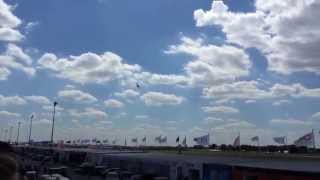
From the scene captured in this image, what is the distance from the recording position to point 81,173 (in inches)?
3024

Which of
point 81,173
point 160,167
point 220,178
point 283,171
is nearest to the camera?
point 283,171

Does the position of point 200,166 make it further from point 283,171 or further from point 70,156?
point 70,156

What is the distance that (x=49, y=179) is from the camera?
53125mm

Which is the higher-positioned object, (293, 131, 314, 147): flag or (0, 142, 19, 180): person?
(293, 131, 314, 147): flag

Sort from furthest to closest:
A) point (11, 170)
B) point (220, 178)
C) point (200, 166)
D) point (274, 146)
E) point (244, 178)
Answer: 1. point (274, 146)
2. point (200, 166)
3. point (220, 178)
4. point (244, 178)
5. point (11, 170)

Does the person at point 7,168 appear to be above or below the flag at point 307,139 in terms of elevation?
below

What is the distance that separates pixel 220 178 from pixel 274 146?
292 feet

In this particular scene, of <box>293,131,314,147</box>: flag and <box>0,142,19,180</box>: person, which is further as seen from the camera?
<box>293,131,314,147</box>: flag

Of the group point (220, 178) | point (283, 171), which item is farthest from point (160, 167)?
point (283, 171)

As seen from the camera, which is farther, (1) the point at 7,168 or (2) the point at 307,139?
(2) the point at 307,139

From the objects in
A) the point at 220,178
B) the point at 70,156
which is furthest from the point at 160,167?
the point at 70,156

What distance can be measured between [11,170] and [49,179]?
52067 mm

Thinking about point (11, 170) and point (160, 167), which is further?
point (160, 167)

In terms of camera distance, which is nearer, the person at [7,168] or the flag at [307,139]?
the person at [7,168]
